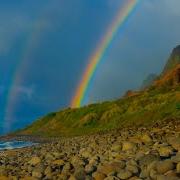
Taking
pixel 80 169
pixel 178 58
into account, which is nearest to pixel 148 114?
pixel 80 169

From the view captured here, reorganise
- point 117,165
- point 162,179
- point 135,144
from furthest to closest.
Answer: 1. point 135,144
2. point 117,165
3. point 162,179

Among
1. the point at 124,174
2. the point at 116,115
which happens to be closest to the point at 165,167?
the point at 124,174

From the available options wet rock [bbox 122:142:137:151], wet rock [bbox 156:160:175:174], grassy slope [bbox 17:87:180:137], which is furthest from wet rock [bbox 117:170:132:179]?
grassy slope [bbox 17:87:180:137]

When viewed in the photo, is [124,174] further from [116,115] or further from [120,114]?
[116,115]

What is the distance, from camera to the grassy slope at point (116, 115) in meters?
76.5

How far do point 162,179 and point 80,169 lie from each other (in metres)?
5.40

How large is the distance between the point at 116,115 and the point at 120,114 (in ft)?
2.71

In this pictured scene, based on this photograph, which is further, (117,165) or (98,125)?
(98,125)

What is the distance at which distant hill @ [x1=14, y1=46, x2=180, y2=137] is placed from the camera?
76.3 meters

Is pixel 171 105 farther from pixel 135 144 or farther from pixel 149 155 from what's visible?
pixel 149 155

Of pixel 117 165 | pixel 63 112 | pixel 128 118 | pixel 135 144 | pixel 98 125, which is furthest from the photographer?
pixel 63 112

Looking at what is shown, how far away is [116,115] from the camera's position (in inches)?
3937

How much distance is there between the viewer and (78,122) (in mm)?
116000

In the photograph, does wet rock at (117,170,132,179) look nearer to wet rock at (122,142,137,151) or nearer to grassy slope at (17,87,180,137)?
wet rock at (122,142,137,151)
